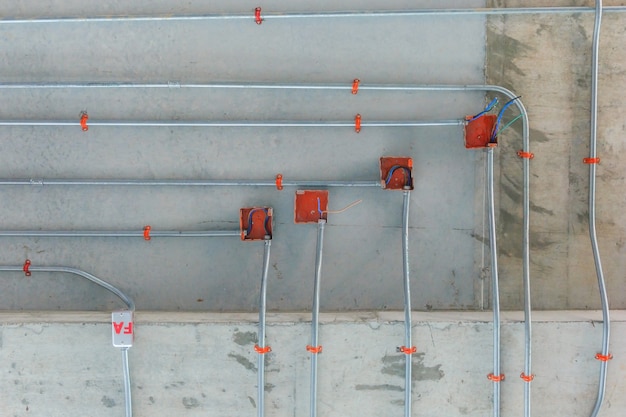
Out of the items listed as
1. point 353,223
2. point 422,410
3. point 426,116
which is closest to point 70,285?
point 353,223

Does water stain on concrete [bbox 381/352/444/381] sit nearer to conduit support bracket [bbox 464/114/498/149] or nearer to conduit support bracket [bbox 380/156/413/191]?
conduit support bracket [bbox 380/156/413/191]

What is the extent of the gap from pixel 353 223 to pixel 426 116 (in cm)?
73

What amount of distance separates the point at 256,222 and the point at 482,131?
4.26ft

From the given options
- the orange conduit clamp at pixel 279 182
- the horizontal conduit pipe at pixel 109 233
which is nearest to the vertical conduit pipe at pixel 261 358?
the horizontal conduit pipe at pixel 109 233

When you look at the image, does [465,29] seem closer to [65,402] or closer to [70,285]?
[70,285]

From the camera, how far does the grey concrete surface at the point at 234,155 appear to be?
2.57 meters

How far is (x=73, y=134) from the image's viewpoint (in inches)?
103

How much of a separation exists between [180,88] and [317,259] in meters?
1.22

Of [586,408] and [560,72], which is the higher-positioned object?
[560,72]

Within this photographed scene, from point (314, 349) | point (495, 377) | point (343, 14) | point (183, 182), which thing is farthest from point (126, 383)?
point (343, 14)

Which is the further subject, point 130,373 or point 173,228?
point 173,228

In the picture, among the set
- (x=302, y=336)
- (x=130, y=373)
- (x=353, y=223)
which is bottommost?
(x=130, y=373)

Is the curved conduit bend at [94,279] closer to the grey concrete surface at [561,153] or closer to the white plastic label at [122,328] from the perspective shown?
the white plastic label at [122,328]

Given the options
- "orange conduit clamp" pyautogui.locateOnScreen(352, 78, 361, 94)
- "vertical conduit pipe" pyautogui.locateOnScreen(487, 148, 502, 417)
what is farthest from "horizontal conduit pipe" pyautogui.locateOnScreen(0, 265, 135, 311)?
"vertical conduit pipe" pyautogui.locateOnScreen(487, 148, 502, 417)
